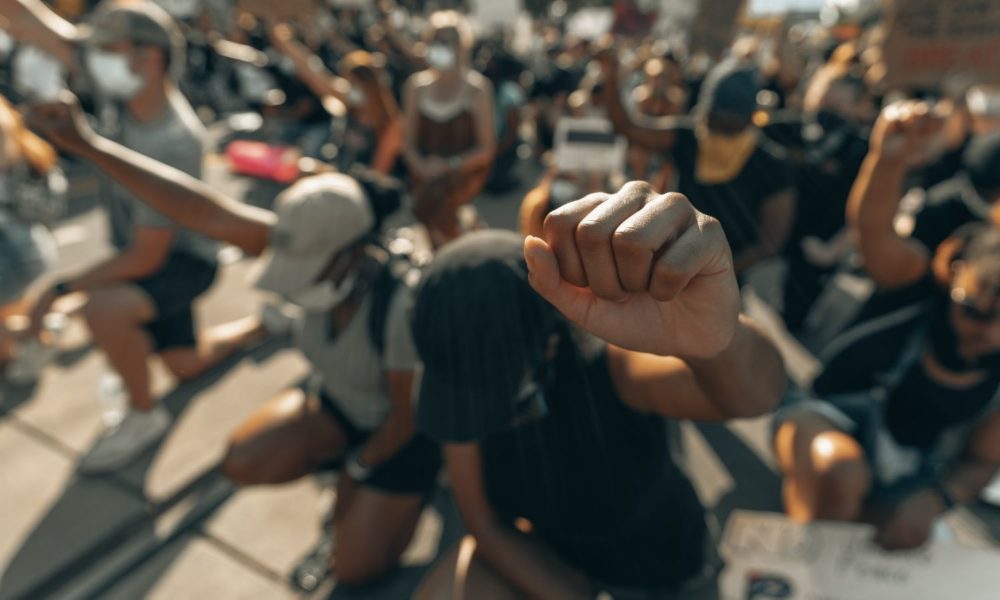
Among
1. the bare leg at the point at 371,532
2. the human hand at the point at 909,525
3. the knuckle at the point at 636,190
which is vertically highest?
the knuckle at the point at 636,190

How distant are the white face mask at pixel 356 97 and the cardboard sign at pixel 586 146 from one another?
1.51 meters

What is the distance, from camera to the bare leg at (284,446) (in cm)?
214

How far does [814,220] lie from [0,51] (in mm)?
7427

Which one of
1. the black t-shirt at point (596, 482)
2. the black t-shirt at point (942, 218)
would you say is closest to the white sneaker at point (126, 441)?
the black t-shirt at point (596, 482)

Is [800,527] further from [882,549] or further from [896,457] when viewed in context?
[896,457]

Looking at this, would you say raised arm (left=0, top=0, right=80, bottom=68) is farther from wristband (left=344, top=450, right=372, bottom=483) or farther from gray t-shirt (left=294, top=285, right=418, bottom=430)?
wristband (left=344, top=450, right=372, bottom=483)

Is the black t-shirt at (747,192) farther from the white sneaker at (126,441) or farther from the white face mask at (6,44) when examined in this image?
the white face mask at (6,44)

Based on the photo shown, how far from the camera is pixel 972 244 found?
5.82 feet

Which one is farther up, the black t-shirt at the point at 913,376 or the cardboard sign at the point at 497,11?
the black t-shirt at the point at 913,376

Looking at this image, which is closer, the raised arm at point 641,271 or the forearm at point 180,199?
the raised arm at point 641,271

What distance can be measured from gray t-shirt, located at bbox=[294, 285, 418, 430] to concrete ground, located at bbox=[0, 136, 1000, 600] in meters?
0.63

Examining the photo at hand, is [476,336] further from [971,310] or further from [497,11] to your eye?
[497,11]

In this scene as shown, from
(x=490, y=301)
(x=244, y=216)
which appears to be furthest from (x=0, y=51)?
(x=490, y=301)

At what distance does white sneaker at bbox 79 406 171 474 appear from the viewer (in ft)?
8.82
